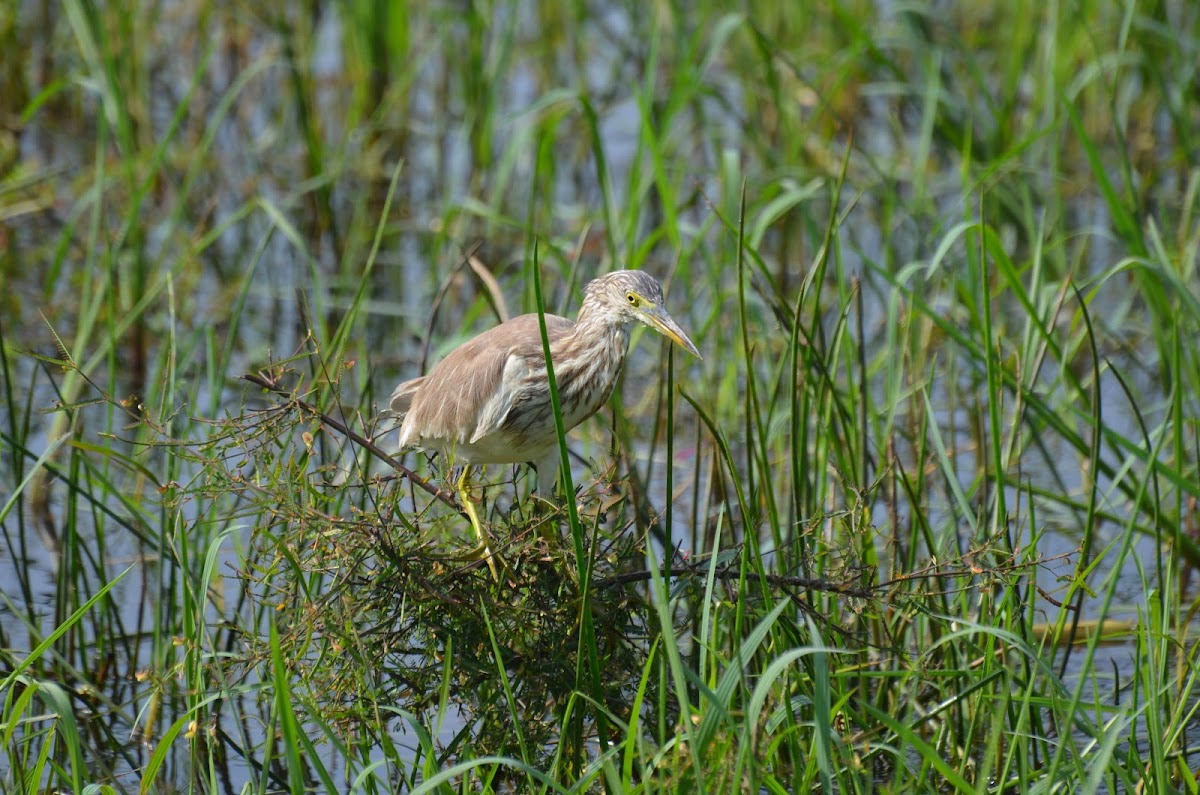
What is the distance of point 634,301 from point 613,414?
1.02ft

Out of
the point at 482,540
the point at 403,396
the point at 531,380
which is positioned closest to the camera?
the point at 482,540

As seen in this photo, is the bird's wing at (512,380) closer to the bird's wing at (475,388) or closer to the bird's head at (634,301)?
the bird's wing at (475,388)

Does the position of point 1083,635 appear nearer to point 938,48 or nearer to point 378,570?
point 378,570

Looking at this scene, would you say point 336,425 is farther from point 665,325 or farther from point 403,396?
point 403,396

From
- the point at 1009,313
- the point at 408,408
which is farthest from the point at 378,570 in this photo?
the point at 1009,313

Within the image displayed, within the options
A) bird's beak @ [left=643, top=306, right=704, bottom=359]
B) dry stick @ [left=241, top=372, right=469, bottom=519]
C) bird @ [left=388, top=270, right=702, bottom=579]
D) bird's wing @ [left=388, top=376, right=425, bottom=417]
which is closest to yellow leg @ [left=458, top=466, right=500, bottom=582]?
dry stick @ [left=241, top=372, right=469, bottom=519]

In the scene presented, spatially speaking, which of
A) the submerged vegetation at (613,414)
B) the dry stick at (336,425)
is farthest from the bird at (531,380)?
the dry stick at (336,425)

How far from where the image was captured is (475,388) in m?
3.41

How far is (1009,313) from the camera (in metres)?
6.36

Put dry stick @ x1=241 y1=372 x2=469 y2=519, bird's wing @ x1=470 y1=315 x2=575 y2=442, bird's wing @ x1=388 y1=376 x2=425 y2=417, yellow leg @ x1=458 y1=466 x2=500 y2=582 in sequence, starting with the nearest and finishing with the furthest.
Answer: dry stick @ x1=241 y1=372 x2=469 y2=519 → yellow leg @ x1=458 y1=466 x2=500 y2=582 → bird's wing @ x1=470 y1=315 x2=575 y2=442 → bird's wing @ x1=388 y1=376 x2=425 y2=417

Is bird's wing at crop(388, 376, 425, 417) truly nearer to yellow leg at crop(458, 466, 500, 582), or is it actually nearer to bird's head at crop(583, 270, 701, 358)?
bird's head at crop(583, 270, 701, 358)

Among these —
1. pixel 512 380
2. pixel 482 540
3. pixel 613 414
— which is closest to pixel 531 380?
pixel 512 380

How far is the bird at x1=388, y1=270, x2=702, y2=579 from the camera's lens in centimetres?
341

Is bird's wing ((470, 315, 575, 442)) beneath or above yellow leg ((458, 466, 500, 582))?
above
